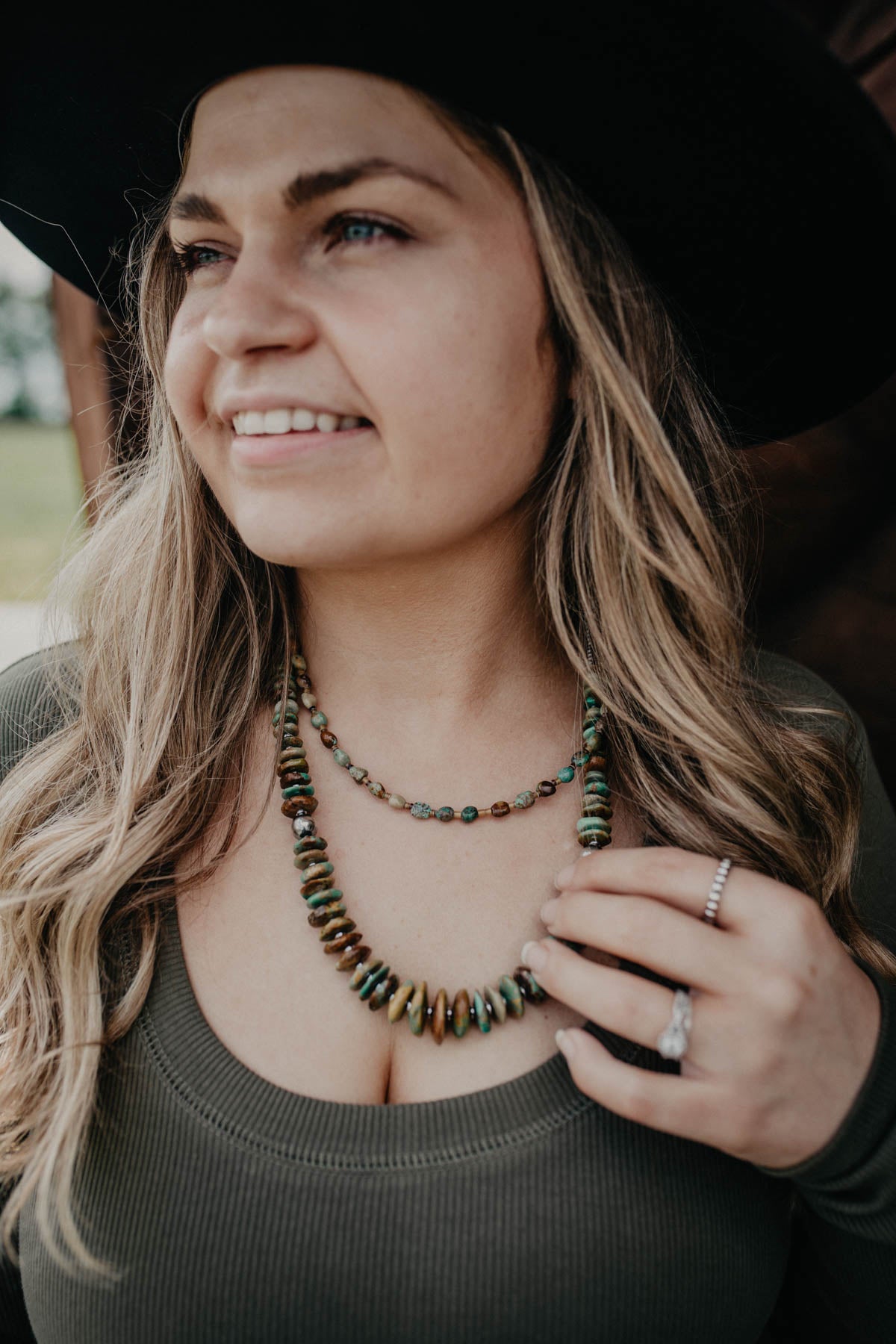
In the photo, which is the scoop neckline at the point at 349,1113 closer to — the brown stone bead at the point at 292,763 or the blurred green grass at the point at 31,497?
the brown stone bead at the point at 292,763

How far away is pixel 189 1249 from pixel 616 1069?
1.74ft

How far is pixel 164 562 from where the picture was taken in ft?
5.13

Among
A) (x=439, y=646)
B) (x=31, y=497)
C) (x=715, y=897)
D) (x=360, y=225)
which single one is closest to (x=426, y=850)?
(x=439, y=646)

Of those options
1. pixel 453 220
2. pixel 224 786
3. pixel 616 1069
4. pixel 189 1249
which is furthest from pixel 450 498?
pixel 189 1249

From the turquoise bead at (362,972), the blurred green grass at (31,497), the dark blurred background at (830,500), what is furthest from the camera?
the blurred green grass at (31,497)

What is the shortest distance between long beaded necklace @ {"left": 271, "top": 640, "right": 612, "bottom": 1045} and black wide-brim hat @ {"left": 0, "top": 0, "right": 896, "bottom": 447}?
58cm

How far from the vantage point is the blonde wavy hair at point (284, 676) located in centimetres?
123

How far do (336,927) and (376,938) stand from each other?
69 mm

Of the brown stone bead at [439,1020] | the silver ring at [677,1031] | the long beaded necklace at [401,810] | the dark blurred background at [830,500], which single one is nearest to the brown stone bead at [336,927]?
the long beaded necklace at [401,810]

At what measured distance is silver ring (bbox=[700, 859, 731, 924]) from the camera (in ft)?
3.75

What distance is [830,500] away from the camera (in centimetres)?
191

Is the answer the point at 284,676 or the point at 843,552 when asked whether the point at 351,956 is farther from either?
the point at 843,552

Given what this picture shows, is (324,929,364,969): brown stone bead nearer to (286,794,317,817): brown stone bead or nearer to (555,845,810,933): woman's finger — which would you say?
(286,794,317,817): brown stone bead

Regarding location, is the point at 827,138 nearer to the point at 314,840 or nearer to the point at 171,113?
the point at 171,113
